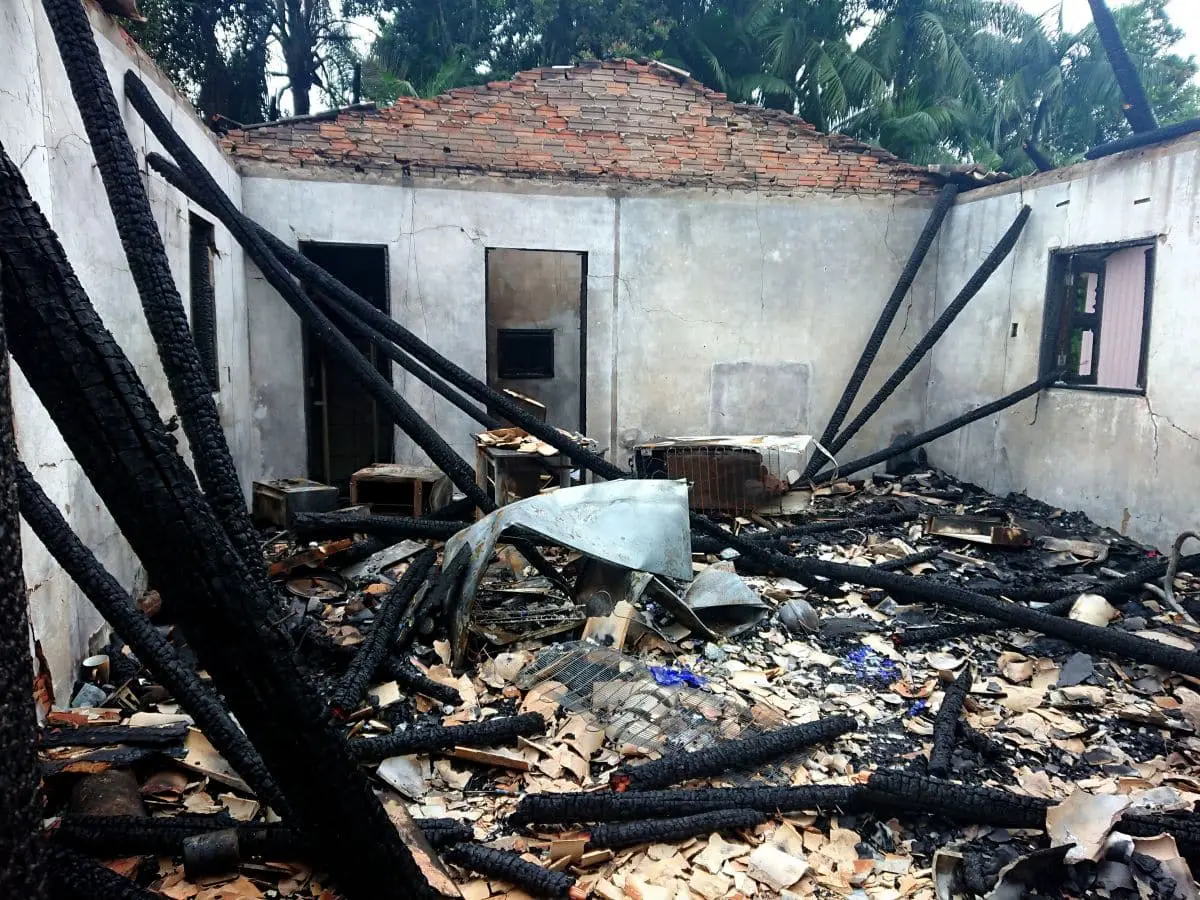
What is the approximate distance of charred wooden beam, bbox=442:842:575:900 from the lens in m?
2.41

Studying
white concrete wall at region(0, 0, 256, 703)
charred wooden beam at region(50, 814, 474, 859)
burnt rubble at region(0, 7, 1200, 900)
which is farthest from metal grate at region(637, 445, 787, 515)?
charred wooden beam at region(50, 814, 474, 859)

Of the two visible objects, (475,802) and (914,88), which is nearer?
(475,802)

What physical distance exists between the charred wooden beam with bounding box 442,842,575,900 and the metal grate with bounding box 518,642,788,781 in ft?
3.01

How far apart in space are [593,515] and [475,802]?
1.77 metres

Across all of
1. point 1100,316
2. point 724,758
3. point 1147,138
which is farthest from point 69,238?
point 1100,316

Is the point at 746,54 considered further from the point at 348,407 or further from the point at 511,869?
the point at 511,869

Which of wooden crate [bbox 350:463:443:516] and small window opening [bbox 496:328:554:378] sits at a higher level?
small window opening [bbox 496:328:554:378]

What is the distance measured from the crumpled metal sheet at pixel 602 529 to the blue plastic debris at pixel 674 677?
525mm

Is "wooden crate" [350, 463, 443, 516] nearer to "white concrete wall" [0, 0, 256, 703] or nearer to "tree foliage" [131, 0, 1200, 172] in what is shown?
"white concrete wall" [0, 0, 256, 703]

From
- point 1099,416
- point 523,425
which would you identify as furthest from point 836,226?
point 523,425

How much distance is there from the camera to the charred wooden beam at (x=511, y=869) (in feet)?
7.92

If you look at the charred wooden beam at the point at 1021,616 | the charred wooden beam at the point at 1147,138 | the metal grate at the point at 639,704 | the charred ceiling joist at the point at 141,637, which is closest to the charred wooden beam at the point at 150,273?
the charred ceiling joist at the point at 141,637

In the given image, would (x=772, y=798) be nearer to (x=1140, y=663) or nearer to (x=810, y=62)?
(x=1140, y=663)

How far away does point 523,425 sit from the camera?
5961mm
